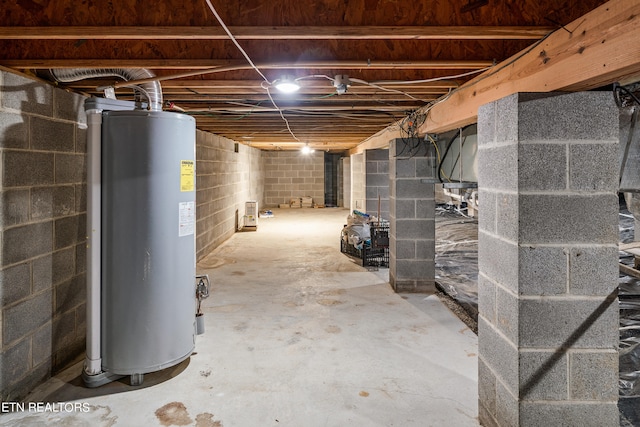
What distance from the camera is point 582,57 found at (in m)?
1.42

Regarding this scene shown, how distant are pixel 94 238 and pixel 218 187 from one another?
170 inches

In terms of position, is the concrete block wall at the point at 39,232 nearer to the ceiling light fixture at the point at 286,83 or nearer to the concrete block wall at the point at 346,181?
the ceiling light fixture at the point at 286,83

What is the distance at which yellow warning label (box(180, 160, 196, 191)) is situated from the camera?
2.27 m

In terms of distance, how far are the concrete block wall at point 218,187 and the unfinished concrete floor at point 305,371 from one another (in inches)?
65.8

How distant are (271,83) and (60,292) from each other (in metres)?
1.80

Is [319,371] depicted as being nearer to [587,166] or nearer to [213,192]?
[587,166]

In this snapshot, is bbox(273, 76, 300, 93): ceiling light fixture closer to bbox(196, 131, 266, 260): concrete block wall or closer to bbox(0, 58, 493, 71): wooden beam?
bbox(0, 58, 493, 71): wooden beam

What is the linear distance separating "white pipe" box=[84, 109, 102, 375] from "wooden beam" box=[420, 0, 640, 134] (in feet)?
6.92

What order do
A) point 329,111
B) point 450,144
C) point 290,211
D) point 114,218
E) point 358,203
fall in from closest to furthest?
point 114,218 < point 450,144 < point 329,111 < point 358,203 < point 290,211

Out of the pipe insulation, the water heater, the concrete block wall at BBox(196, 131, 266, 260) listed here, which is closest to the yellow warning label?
the water heater

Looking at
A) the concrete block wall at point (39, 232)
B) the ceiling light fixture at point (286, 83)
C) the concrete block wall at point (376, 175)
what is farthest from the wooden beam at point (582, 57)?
the concrete block wall at point (376, 175)

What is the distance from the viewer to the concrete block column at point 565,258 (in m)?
1.60

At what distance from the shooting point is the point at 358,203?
852 cm

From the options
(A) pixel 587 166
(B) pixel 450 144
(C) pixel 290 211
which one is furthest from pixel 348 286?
(C) pixel 290 211
